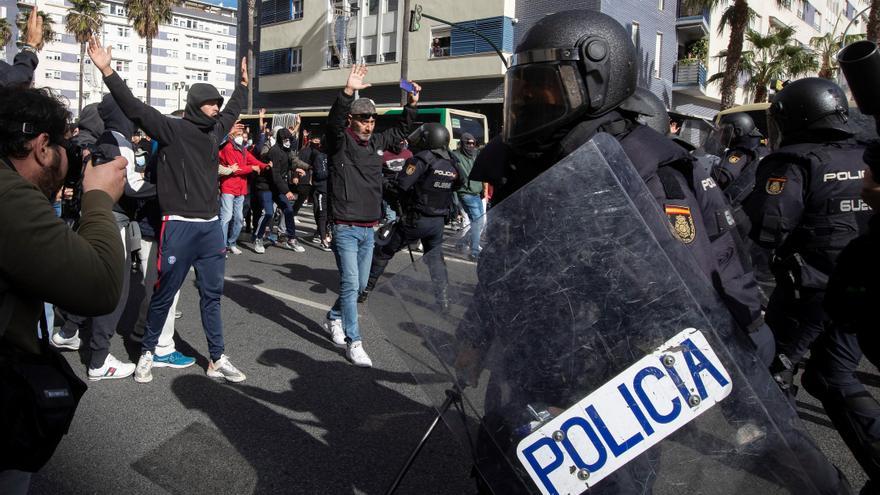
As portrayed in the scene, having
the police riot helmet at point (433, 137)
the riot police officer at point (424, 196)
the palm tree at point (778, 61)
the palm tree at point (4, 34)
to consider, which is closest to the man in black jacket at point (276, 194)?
the riot police officer at point (424, 196)

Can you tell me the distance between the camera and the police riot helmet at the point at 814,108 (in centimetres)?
336

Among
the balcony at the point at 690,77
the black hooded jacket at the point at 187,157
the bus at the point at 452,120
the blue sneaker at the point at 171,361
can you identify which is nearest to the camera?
the black hooded jacket at the point at 187,157

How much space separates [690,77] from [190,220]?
2692cm

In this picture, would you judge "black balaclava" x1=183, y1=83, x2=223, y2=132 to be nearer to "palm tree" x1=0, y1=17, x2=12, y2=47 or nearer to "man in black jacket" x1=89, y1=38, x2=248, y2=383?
"man in black jacket" x1=89, y1=38, x2=248, y2=383

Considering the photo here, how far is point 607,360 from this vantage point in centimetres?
138

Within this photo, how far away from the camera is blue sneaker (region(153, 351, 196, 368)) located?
4.46 m

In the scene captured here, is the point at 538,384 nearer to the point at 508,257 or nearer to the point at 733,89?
the point at 508,257

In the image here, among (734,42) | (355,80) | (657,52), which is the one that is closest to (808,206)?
(355,80)

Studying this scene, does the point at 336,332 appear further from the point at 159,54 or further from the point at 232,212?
the point at 159,54

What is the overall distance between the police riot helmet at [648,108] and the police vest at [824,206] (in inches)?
40.4

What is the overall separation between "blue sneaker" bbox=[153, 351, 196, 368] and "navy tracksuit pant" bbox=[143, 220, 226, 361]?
8.6 inches

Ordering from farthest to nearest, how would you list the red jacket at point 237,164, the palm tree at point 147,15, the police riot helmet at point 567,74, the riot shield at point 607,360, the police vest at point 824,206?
the palm tree at point 147,15 → the red jacket at point 237,164 → the police vest at point 824,206 → the police riot helmet at point 567,74 → the riot shield at point 607,360

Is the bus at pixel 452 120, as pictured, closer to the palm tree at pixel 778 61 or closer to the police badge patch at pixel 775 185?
the palm tree at pixel 778 61

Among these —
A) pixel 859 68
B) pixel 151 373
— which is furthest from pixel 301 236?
pixel 859 68
